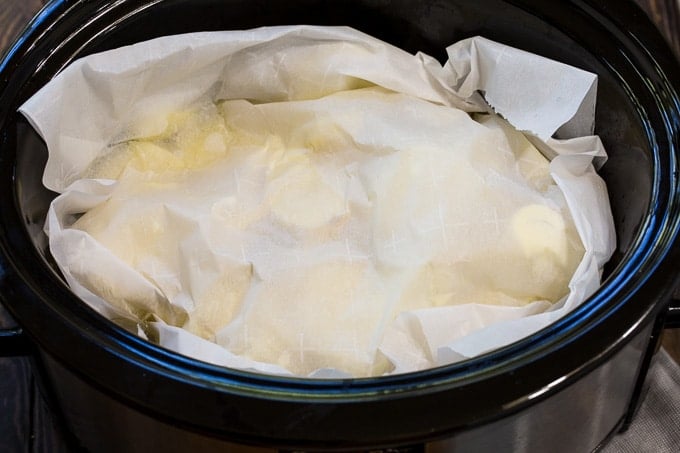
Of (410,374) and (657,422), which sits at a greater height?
(410,374)

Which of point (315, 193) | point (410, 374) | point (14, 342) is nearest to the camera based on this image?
point (410, 374)

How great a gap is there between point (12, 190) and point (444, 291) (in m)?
0.30

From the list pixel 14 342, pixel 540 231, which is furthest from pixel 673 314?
pixel 14 342

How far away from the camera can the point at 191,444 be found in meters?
0.57

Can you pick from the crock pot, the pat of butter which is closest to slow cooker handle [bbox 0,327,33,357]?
the crock pot

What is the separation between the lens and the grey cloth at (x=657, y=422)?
77 centimetres

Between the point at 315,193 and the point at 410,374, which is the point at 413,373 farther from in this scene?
the point at 315,193

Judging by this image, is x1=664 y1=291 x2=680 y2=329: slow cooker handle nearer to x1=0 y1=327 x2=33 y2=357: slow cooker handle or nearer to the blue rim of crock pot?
the blue rim of crock pot

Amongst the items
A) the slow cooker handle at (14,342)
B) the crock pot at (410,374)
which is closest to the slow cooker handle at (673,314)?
the crock pot at (410,374)

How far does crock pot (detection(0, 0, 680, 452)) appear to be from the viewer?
52cm

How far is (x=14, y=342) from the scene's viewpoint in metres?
0.64

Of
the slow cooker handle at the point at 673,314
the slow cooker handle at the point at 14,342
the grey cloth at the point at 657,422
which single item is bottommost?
the grey cloth at the point at 657,422

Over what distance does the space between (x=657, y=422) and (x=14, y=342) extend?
49cm

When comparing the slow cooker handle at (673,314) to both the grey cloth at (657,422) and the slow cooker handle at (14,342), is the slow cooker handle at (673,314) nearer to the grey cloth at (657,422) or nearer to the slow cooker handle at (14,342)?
the grey cloth at (657,422)
